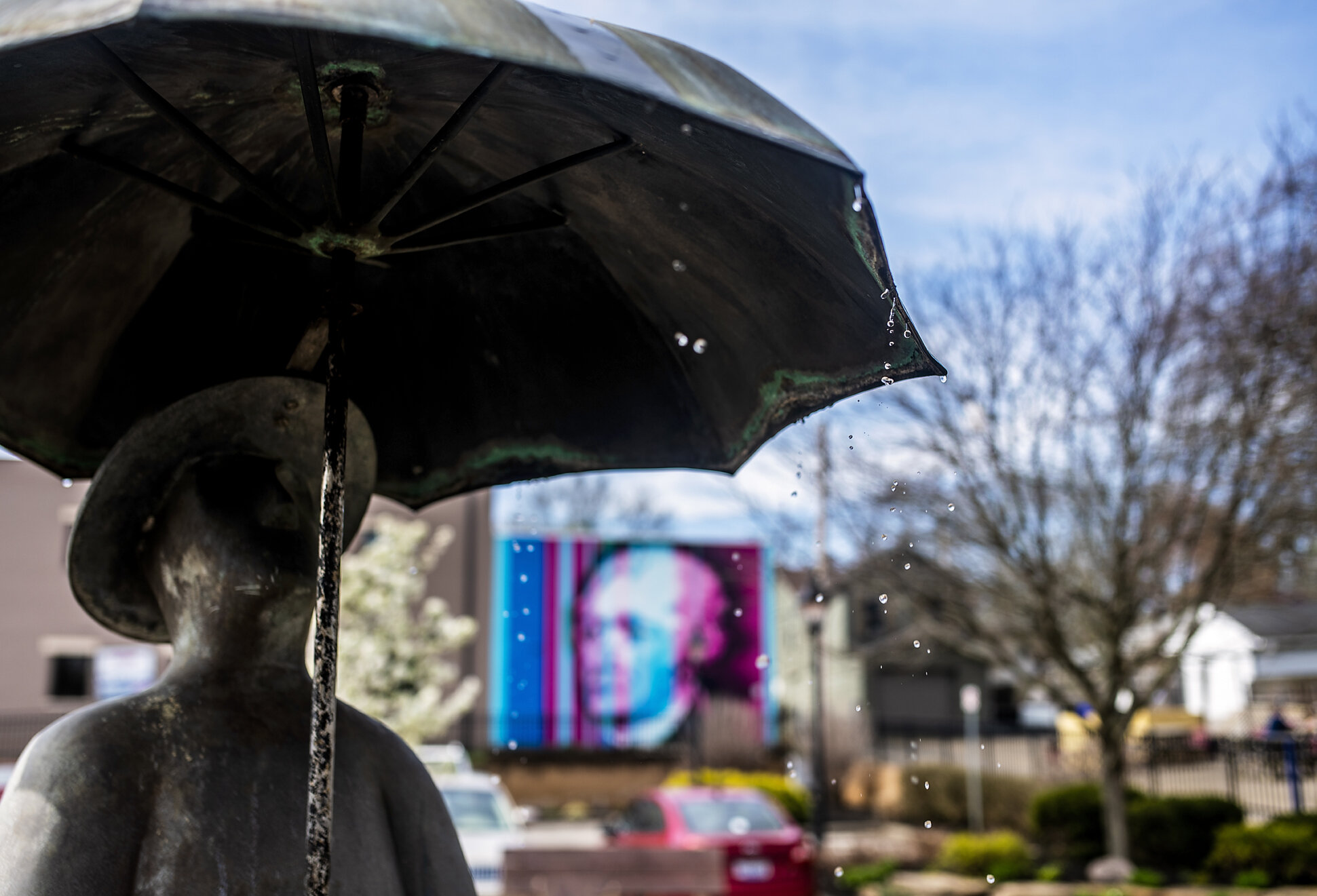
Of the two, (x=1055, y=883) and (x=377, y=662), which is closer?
(x=1055, y=883)

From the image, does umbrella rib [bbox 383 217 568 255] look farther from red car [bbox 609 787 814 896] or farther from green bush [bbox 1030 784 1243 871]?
green bush [bbox 1030 784 1243 871]

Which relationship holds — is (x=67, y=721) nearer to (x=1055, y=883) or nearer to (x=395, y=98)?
(x=395, y=98)

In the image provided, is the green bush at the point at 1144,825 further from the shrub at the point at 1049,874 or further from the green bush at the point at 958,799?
the shrub at the point at 1049,874

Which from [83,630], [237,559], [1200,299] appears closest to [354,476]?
[237,559]

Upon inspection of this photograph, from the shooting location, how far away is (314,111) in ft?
6.41

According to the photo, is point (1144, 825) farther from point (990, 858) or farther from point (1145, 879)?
point (1145, 879)

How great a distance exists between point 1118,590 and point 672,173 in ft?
42.7

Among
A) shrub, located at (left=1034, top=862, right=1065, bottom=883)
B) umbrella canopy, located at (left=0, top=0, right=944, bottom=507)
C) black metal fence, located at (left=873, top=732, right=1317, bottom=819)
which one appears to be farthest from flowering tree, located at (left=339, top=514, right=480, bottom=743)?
umbrella canopy, located at (left=0, top=0, right=944, bottom=507)

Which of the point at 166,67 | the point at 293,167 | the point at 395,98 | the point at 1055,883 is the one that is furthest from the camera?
the point at 1055,883

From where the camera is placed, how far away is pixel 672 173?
222cm

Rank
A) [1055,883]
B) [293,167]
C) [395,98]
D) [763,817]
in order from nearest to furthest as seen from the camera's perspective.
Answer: [395,98], [293,167], [763,817], [1055,883]

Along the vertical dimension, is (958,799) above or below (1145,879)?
below

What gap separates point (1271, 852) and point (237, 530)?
564 inches

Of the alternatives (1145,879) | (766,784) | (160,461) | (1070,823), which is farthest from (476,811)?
(766,784)
